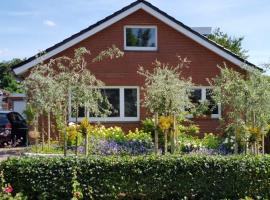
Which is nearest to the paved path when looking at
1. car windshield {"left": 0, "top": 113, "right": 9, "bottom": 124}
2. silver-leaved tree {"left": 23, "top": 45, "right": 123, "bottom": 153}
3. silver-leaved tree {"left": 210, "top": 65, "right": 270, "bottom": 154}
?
car windshield {"left": 0, "top": 113, "right": 9, "bottom": 124}

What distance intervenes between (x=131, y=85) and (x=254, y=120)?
7.98 m

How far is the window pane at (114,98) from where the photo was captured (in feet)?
69.2

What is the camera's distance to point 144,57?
21.4 metres

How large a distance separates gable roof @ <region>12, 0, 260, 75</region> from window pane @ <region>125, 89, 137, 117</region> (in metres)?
2.79

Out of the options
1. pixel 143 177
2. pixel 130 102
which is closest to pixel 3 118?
pixel 130 102

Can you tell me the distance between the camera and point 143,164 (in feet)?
35.1

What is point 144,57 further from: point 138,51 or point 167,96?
point 167,96

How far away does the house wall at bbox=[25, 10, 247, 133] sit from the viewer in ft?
69.5

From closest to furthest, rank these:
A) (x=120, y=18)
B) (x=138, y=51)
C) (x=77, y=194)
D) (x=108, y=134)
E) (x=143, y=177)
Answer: (x=77, y=194) < (x=143, y=177) < (x=108, y=134) < (x=120, y=18) < (x=138, y=51)

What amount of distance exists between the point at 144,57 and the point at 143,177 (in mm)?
11253

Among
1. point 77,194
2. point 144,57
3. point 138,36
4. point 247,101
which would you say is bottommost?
point 77,194

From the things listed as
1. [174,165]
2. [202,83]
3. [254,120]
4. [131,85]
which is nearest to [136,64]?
[131,85]

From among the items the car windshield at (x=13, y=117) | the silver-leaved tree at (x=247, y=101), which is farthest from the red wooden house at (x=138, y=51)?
the silver-leaved tree at (x=247, y=101)

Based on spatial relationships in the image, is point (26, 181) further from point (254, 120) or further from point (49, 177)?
point (254, 120)
